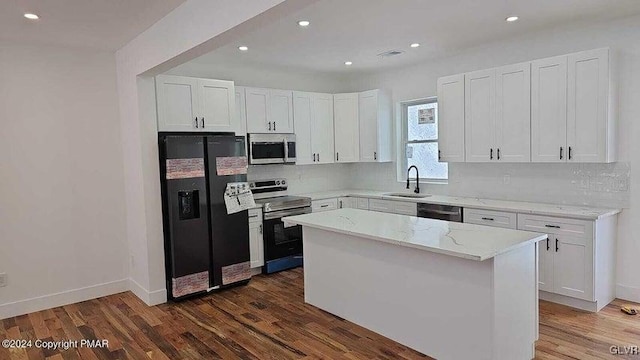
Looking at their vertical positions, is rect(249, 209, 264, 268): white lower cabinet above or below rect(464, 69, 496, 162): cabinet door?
below

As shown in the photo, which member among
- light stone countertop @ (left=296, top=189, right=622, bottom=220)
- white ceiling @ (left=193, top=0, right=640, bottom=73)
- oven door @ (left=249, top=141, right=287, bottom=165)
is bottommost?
light stone countertop @ (left=296, top=189, right=622, bottom=220)

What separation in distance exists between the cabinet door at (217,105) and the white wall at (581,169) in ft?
8.31

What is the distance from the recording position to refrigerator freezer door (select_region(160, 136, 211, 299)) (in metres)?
4.08

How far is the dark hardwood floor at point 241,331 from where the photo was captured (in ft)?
10.0

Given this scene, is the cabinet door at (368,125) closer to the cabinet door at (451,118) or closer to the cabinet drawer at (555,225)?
the cabinet door at (451,118)

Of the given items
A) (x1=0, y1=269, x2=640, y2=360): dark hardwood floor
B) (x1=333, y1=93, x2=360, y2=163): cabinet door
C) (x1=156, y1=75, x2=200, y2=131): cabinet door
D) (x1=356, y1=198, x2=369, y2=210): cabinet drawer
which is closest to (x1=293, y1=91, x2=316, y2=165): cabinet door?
(x1=333, y1=93, x2=360, y2=163): cabinet door

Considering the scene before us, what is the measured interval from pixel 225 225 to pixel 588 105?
3679 mm

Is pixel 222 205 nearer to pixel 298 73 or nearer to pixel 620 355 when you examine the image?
pixel 298 73

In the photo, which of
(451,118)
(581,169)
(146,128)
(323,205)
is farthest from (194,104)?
(581,169)

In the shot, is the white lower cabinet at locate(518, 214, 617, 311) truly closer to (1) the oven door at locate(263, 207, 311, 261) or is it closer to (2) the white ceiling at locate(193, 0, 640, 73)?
(2) the white ceiling at locate(193, 0, 640, 73)

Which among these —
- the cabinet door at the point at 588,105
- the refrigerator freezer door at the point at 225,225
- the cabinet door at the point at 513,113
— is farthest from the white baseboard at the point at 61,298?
the cabinet door at the point at 588,105

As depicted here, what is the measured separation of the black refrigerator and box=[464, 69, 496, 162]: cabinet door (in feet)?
8.23

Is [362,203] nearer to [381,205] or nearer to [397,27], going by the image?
[381,205]

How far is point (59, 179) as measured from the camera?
13.6 feet
